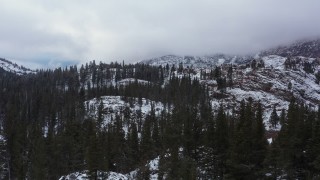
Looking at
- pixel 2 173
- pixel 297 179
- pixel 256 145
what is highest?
pixel 256 145

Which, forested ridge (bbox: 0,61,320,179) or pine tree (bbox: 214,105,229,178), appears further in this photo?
pine tree (bbox: 214,105,229,178)

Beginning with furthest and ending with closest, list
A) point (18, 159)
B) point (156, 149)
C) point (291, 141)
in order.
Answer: point (156, 149)
point (18, 159)
point (291, 141)

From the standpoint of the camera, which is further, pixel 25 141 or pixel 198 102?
pixel 198 102

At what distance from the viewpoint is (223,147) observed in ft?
216

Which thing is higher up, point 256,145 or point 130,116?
point 256,145

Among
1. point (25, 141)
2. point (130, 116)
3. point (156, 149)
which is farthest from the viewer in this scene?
point (130, 116)

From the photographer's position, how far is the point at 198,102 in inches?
7589

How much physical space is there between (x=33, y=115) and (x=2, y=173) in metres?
95.9

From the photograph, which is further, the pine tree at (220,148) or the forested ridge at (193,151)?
the pine tree at (220,148)

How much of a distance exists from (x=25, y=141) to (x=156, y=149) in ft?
129

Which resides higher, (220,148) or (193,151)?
(220,148)

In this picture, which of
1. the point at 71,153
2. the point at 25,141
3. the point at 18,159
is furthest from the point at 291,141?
the point at 25,141

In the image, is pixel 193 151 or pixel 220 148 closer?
pixel 220 148

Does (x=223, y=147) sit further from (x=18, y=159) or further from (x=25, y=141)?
(x=25, y=141)
